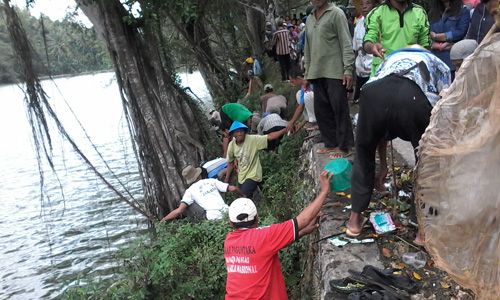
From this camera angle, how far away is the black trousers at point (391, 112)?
2.60 meters

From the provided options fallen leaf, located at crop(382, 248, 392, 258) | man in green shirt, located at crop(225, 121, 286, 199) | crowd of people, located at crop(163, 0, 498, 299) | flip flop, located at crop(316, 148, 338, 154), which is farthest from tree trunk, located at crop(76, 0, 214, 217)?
fallen leaf, located at crop(382, 248, 392, 258)

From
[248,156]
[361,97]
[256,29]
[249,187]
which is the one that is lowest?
[249,187]

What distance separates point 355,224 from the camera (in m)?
3.13

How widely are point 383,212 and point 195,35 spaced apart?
33.8 ft

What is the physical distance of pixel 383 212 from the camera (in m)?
3.31

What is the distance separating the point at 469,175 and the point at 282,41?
10.7m

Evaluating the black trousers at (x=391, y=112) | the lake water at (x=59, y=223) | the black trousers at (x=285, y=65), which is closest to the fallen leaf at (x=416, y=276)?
the black trousers at (x=391, y=112)

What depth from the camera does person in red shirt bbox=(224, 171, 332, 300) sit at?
312 cm

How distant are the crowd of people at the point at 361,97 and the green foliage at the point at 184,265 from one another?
2.09 feet

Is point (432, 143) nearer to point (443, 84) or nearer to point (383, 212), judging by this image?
point (443, 84)

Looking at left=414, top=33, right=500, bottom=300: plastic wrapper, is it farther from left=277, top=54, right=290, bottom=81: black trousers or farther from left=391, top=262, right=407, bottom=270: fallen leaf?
left=277, top=54, right=290, bottom=81: black trousers

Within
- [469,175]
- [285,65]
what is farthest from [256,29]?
[469,175]

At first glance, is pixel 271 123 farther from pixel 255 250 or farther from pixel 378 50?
pixel 255 250

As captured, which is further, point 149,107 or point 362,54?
point 149,107
